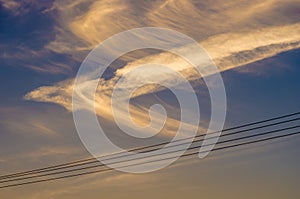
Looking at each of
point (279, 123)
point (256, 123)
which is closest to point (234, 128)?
point (256, 123)

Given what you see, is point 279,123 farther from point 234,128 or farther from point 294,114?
point 234,128

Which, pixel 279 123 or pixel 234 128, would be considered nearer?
pixel 279 123

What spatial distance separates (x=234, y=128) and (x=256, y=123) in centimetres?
223

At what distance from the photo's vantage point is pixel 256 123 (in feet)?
98.2

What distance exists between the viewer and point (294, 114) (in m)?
28.4

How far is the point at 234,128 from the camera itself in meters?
31.7

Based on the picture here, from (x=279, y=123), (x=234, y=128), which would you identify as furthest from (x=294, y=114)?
(x=234, y=128)

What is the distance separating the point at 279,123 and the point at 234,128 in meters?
4.18

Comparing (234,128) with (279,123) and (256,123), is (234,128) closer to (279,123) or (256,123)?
(256,123)

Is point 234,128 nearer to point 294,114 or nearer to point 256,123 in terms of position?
point 256,123

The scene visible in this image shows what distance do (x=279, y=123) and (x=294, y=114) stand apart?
121cm

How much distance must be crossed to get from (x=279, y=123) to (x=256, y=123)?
6.46ft

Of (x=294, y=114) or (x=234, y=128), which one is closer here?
(x=294, y=114)
